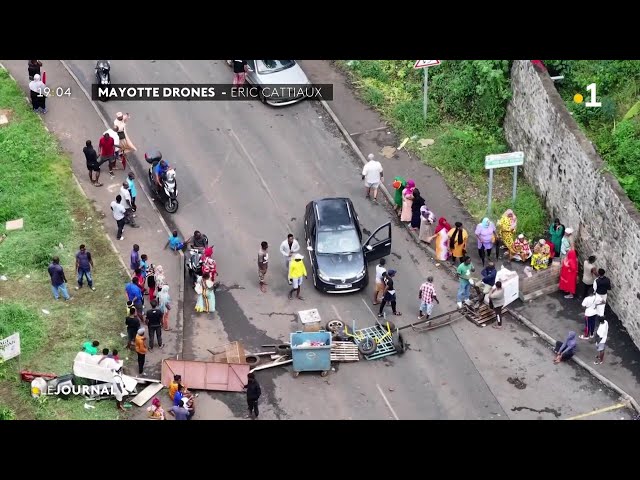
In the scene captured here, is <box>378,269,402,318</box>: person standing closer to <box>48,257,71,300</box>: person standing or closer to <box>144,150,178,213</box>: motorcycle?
<box>144,150,178,213</box>: motorcycle

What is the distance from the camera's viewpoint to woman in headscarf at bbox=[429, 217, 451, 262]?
31.6 m

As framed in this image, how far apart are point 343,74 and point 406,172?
536cm

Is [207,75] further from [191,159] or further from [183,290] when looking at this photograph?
[183,290]

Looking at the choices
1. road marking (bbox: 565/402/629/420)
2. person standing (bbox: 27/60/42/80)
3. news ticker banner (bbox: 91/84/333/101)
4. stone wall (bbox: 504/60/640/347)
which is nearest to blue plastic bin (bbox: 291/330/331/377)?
road marking (bbox: 565/402/629/420)

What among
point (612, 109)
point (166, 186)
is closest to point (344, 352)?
point (166, 186)

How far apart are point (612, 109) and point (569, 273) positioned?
4.89 meters

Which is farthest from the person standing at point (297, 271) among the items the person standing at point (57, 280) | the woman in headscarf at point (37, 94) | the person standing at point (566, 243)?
the woman in headscarf at point (37, 94)

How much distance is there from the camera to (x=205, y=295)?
1182 inches

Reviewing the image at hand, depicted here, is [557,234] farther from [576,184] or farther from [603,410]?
[603,410]

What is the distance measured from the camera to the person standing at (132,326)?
28125 mm

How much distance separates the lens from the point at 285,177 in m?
34.7

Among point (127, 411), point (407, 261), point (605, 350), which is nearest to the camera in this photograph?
point (127, 411)

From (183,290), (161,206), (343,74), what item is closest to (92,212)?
(161,206)

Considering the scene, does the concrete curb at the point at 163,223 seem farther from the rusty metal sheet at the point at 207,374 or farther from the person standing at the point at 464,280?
the person standing at the point at 464,280
